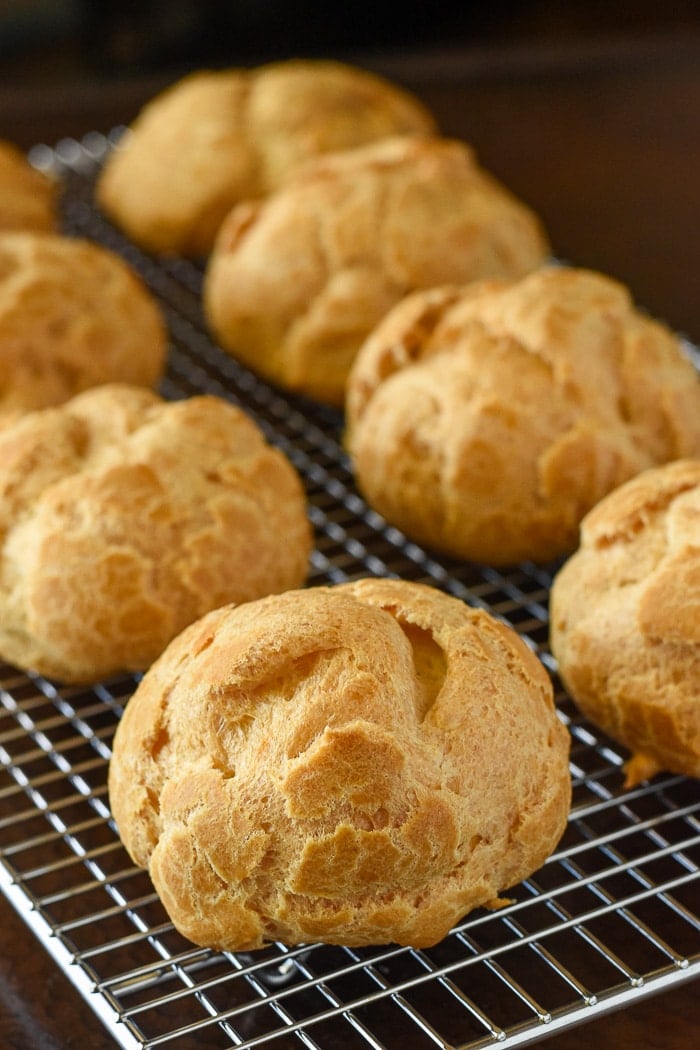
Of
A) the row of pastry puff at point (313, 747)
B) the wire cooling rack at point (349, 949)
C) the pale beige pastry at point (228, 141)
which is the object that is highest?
the pale beige pastry at point (228, 141)

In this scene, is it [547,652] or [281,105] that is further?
[281,105]

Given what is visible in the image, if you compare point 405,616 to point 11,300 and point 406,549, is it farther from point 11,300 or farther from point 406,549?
point 11,300

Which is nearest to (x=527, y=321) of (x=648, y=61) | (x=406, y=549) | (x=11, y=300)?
(x=406, y=549)

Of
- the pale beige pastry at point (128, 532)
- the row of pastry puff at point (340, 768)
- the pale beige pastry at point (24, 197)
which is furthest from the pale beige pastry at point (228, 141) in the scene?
the row of pastry puff at point (340, 768)

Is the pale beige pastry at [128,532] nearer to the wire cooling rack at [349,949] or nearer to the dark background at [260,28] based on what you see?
the wire cooling rack at [349,949]

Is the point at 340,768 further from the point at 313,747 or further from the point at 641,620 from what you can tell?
the point at 641,620

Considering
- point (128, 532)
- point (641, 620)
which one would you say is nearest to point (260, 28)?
point (128, 532)
